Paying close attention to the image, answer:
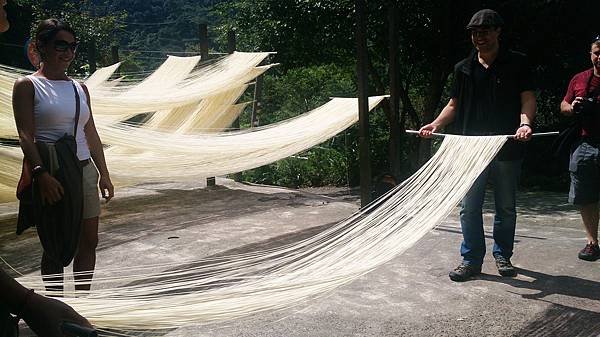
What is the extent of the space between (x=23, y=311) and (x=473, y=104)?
2.39m

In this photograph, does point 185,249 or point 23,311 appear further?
point 185,249

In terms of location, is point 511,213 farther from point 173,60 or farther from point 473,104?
point 173,60

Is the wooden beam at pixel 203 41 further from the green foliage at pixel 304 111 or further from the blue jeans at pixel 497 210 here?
the blue jeans at pixel 497 210

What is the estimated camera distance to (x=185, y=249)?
387cm

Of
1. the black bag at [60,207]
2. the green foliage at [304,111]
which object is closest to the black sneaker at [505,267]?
the black bag at [60,207]

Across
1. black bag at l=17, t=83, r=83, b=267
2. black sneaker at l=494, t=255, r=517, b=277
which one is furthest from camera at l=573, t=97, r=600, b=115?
black bag at l=17, t=83, r=83, b=267

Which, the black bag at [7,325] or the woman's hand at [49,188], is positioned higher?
the woman's hand at [49,188]

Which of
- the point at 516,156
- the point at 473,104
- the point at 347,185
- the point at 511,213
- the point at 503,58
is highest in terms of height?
the point at 503,58

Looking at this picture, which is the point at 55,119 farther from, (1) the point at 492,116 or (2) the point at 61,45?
(1) the point at 492,116

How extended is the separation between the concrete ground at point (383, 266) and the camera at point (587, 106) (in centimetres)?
79

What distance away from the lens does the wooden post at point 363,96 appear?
382 cm

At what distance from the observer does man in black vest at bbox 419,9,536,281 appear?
9.57ft

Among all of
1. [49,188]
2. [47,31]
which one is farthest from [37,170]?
[47,31]

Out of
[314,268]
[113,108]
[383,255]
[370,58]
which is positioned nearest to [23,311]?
[314,268]
